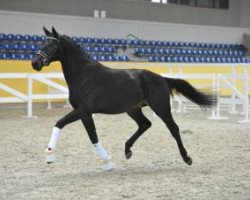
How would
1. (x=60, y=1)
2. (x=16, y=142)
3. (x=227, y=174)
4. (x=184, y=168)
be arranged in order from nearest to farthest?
(x=227, y=174)
(x=184, y=168)
(x=16, y=142)
(x=60, y=1)

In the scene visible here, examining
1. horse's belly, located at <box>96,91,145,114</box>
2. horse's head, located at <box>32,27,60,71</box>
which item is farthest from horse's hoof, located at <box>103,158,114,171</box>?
horse's head, located at <box>32,27,60,71</box>

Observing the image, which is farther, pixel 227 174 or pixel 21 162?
pixel 21 162

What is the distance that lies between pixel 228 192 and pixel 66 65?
2.54 meters

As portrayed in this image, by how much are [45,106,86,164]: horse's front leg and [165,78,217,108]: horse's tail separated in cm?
157

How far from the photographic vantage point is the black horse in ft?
19.5

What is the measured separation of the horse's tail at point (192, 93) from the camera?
6855mm

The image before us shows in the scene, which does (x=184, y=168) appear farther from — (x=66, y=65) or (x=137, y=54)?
(x=137, y=54)

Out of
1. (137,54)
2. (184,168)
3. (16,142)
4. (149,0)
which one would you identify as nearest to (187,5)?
(149,0)

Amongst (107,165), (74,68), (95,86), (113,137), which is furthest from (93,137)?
(113,137)

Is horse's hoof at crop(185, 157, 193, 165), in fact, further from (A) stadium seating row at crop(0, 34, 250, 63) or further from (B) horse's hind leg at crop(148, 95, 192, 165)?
(A) stadium seating row at crop(0, 34, 250, 63)

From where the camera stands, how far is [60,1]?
2169 cm

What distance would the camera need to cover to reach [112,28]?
22.7 metres

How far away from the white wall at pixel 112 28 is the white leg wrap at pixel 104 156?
1455 cm

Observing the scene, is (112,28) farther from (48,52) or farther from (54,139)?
(54,139)
